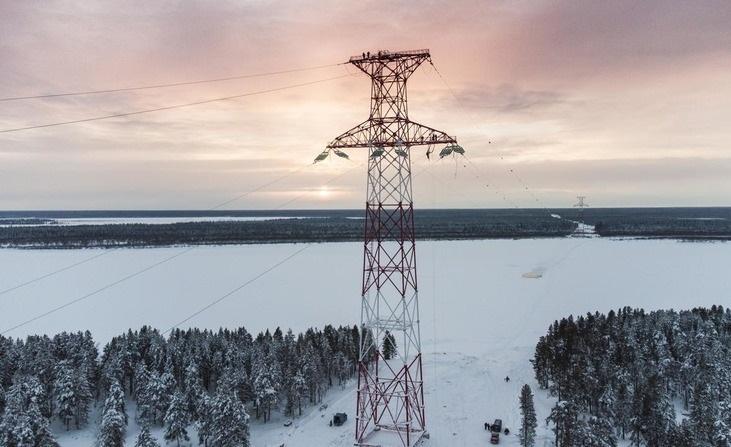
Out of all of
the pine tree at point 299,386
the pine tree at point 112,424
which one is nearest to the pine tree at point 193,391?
the pine tree at point 112,424

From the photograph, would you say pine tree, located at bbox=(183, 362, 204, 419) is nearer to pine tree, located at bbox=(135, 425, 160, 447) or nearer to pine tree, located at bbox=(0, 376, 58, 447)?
pine tree, located at bbox=(135, 425, 160, 447)

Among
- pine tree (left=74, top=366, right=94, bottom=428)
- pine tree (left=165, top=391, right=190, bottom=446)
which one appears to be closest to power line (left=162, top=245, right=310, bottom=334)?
pine tree (left=74, top=366, right=94, bottom=428)

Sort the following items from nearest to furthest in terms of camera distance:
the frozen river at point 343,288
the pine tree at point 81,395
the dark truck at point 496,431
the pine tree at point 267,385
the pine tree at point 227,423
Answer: the pine tree at point 227,423, the dark truck at point 496,431, the pine tree at point 81,395, the pine tree at point 267,385, the frozen river at point 343,288

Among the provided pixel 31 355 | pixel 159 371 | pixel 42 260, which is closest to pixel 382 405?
pixel 159 371

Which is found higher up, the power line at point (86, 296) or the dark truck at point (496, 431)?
the power line at point (86, 296)

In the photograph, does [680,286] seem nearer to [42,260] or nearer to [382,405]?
[382,405]

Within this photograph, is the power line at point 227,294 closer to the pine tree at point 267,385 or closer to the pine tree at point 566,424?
the pine tree at point 267,385
